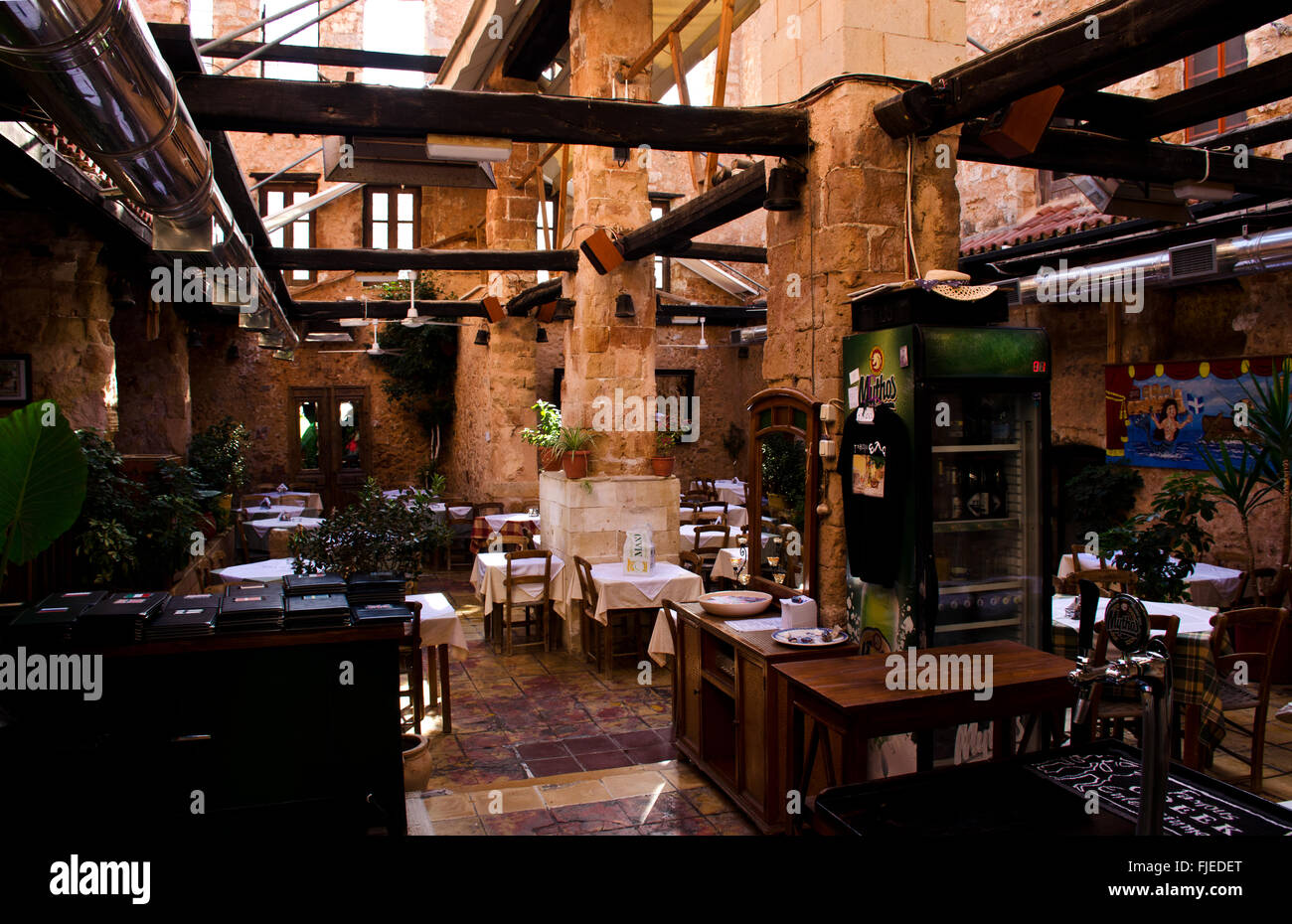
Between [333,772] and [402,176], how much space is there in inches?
143

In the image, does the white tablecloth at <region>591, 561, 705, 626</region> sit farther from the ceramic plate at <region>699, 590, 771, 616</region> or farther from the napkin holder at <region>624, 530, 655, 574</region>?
the ceramic plate at <region>699, 590, 771, 616</region>

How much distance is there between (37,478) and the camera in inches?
133

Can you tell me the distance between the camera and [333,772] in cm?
342

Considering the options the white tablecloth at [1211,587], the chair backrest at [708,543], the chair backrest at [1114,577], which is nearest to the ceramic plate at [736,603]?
the chair backrest at [1114,577]

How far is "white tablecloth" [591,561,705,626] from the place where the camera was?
21.5 ft

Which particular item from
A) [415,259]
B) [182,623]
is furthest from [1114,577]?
[415,259]

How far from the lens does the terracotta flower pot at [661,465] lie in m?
7.83

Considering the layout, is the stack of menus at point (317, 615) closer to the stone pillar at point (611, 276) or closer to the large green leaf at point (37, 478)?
the large green leaf at point (37, 478)

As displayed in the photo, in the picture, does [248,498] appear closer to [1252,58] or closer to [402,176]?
[402,176]

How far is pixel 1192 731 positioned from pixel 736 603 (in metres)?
2.20

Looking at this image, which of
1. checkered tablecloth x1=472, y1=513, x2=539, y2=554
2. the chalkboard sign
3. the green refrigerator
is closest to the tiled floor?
the green refrigerator

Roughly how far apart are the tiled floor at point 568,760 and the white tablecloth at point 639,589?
0.58 metres
